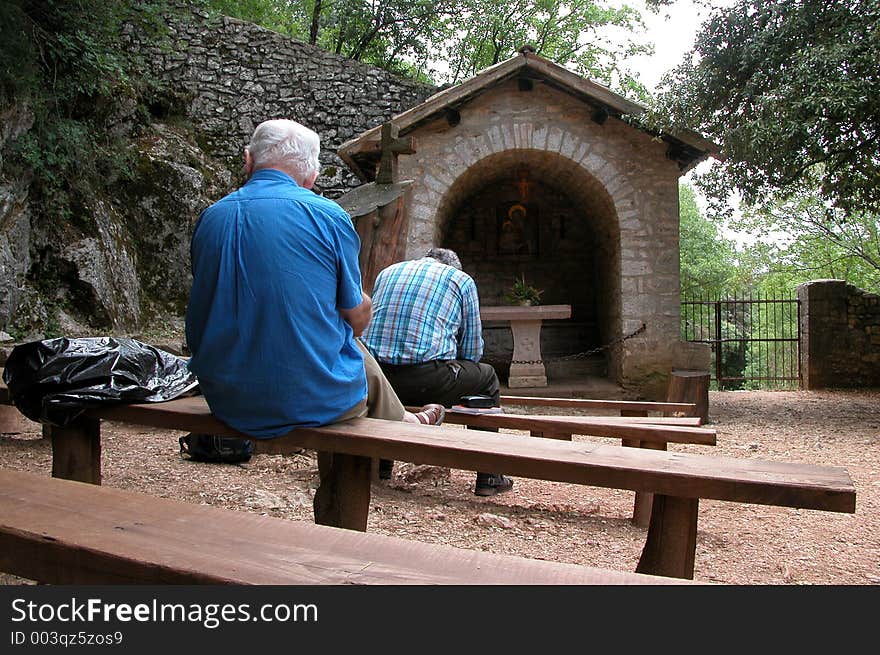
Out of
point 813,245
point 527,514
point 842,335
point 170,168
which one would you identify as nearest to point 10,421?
point 527,514

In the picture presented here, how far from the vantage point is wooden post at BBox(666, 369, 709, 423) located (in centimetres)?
630

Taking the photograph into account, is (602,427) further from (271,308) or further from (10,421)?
(10,421)

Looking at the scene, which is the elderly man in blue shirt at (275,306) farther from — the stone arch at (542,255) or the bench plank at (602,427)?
the stone arch at (542,255)

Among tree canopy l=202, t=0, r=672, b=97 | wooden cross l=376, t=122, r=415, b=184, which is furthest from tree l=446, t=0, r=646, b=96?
wooden cross l=376, t=122, r=415, b=184

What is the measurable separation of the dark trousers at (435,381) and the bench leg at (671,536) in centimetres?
192

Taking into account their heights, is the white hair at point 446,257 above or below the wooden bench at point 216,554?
above

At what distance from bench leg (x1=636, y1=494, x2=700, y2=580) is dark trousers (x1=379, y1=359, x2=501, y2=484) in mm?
1916

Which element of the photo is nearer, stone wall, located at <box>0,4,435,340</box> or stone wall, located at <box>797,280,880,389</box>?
stone wall, located at <box>0,4,435,340</box>

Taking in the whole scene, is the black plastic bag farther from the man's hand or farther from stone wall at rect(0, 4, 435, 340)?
stone wall at rect(0, 4, 435, 340)

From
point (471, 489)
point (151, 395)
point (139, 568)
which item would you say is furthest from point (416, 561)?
point (471, 489)

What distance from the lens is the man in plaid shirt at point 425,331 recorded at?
368cm

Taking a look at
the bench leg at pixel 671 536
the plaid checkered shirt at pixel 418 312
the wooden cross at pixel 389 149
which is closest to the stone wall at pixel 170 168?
the wooden cross at pixel 389 149

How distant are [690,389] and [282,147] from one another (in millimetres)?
5301

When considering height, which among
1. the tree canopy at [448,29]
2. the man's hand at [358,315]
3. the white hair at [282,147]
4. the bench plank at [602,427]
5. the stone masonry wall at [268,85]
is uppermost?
the tree canopy at [448,29]
